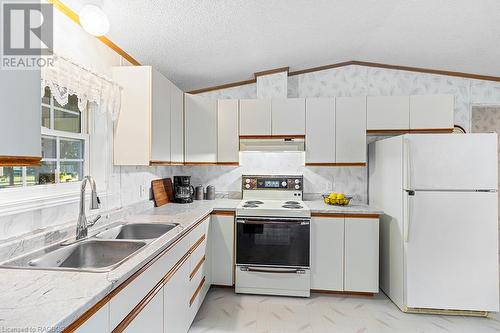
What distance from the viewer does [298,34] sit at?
8.32ft

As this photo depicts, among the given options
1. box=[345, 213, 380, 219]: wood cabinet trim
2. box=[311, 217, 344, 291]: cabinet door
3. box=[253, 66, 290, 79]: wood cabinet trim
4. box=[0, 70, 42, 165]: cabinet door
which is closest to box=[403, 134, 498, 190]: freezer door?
box=[345, 213, 380, 219]: wood cabinet trim

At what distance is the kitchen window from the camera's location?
160 centimetres

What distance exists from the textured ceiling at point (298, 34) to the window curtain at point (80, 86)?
41 cm

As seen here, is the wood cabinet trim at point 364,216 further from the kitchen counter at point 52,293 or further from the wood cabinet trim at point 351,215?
the kitchen counter at point 52,293

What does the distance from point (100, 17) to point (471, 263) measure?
3360mm

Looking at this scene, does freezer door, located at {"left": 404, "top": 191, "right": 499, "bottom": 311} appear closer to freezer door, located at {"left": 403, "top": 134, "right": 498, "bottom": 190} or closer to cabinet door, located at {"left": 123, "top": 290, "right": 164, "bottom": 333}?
freezer door, located at {"left": 403, "top": 134, "right": 498, "bottom": 190}

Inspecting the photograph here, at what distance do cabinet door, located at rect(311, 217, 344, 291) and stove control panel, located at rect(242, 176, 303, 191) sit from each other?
630mm

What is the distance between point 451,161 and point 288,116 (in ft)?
5.28

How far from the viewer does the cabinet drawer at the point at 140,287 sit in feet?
3.70

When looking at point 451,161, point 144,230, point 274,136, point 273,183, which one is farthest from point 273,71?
point 144,230

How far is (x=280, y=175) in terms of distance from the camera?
3467 mm

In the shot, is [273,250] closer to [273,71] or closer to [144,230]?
[144,230]

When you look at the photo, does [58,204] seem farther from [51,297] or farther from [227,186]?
[227,186]

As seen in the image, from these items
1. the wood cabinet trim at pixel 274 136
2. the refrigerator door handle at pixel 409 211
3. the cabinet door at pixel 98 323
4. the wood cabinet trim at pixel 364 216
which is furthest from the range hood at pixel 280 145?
the cabinet door at pixel 98 323
